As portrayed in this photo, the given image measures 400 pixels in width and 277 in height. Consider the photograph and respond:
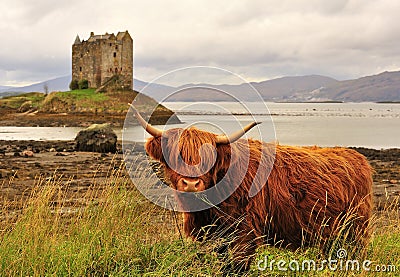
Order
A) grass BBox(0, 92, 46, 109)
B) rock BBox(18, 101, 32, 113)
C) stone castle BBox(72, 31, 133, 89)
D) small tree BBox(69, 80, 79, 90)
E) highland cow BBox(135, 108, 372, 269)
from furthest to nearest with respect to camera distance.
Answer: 1. small tree BBox(69, 80, 79, 90)
2. grass BBox(0, 92, 46, 109)
3. rock BBox(18, 101, 32, 113)
4. stone castle BBox(72, 31, 133, 89)
5. highland cow BBox(135, 108, 372, 269)

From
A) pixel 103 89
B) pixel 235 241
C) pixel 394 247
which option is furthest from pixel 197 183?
pixel 103 89

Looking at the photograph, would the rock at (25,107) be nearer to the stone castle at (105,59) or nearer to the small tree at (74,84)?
the small tree at (74,84)

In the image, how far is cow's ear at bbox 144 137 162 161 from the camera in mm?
4160

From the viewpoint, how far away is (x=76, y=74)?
67062 mm

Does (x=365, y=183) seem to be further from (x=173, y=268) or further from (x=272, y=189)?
(x=173, y=268)

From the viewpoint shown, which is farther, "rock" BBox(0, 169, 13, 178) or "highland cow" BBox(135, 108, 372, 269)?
"rock" BBox(0, 169, 13, 178)

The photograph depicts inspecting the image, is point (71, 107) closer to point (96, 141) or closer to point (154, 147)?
point (96, 141)

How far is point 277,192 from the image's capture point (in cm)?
425

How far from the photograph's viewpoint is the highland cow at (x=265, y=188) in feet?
13.3

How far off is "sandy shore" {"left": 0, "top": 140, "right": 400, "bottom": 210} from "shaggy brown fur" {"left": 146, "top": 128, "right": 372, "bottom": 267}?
19.2 feet

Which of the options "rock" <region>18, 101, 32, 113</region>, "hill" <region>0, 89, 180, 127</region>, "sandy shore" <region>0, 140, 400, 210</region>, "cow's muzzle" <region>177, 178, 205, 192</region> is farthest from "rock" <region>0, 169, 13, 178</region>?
"rock" <region>18, 101, 32, 113</region>

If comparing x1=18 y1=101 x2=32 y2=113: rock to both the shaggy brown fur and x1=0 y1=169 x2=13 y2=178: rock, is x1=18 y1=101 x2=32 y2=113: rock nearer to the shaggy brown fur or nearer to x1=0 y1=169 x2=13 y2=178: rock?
x1=0 y1=169 x2=13 y2=178: rock

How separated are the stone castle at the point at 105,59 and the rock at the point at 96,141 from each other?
41.1 metres

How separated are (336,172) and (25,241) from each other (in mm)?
2723
